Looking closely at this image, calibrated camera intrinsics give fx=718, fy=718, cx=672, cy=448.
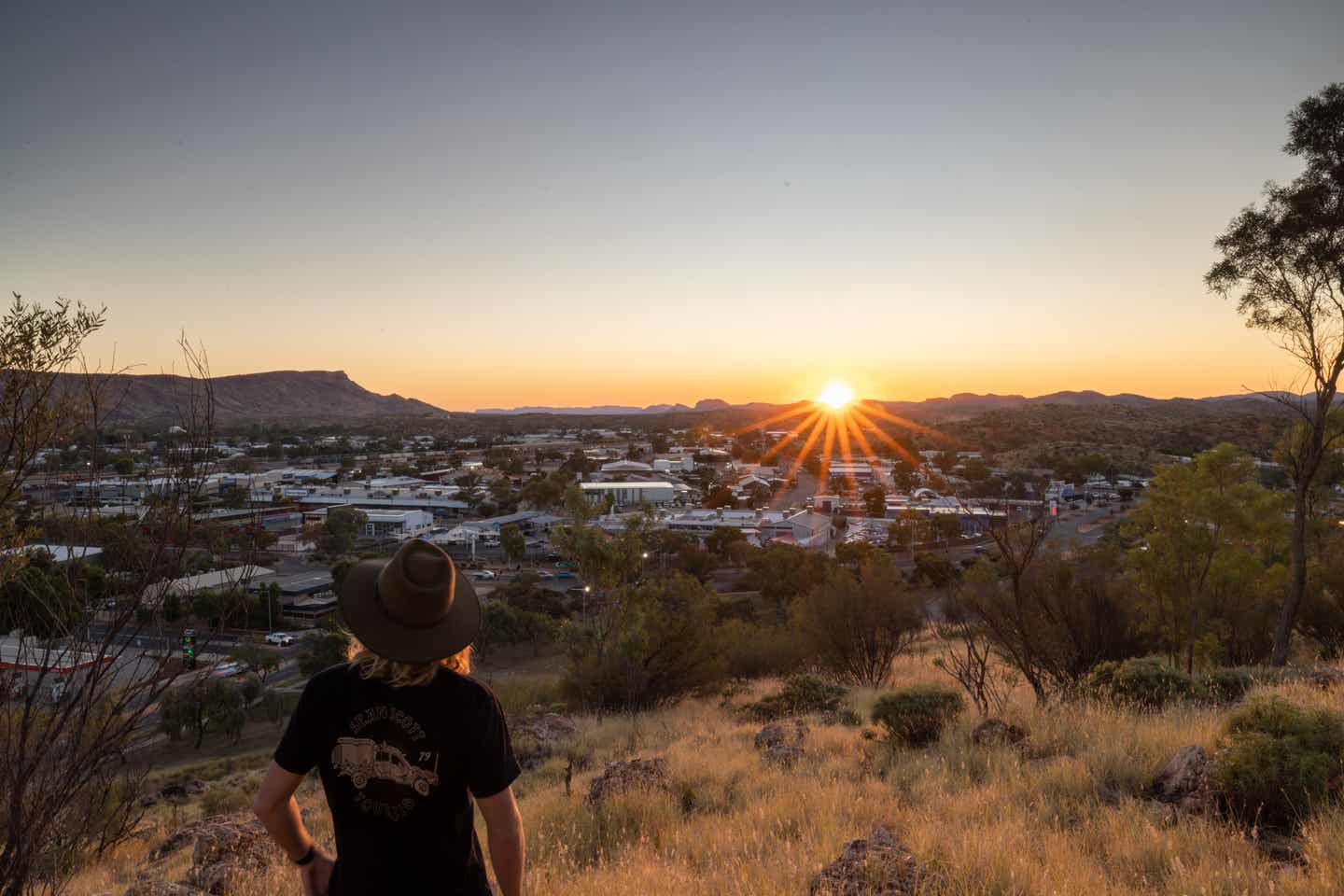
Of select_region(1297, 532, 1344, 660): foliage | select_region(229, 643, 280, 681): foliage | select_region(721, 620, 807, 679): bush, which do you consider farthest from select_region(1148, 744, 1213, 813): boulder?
select_region(229, 643, 280, 681): foliage

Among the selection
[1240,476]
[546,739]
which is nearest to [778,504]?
[1240,476]

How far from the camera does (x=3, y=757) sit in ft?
12.6

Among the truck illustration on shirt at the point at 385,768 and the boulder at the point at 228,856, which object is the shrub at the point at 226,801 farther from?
the truck illustration on shirt at the point at 385,768

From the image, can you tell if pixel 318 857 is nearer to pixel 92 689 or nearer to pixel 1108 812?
pixel 92 689

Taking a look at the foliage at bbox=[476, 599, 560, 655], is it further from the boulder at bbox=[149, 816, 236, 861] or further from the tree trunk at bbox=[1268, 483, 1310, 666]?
the tree trunk at bbox=[1268, 483, 1310, 666]

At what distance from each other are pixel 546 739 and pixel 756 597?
87.1 feet

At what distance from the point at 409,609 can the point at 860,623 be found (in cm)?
1764

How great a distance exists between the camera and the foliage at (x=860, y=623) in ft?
59.1

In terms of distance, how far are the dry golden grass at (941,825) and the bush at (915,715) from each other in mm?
238

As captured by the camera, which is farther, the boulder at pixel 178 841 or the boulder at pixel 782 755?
the boulder at pixel 782 755

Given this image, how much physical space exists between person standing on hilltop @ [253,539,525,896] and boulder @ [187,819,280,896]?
3.30 m

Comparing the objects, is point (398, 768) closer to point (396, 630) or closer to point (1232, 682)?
point (396, 630)

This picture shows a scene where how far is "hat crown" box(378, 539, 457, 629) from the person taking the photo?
206 centimetres

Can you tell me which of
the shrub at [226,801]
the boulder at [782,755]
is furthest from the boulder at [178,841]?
the boulder at [782,755]
